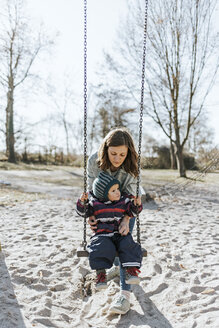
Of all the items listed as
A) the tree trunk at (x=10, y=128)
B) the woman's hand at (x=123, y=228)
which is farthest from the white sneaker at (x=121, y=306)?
the tree trunk at (x=10, y=128)

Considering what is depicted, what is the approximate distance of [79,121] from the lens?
71.8 ft

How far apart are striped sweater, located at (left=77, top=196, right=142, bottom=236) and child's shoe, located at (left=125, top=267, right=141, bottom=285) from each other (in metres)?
0.27

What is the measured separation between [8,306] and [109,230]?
92 cm

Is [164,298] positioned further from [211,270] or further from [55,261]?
[55,261]

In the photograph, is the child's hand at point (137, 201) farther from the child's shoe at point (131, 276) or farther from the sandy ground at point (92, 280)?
the sandy ground at point (92, 280)

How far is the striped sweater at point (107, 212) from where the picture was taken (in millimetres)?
1972

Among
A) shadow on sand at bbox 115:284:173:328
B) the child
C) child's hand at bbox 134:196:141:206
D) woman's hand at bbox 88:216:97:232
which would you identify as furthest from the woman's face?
shadow on sand at bbox 115:284:173:328

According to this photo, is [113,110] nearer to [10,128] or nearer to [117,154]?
[10,128]

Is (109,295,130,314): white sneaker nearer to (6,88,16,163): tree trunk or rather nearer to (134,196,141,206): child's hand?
(134,196,141,206): child's hand

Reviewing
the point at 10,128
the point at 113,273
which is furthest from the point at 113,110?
the point at 113,273

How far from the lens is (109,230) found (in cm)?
196

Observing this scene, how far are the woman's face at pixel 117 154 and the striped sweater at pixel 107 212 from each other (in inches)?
11.4

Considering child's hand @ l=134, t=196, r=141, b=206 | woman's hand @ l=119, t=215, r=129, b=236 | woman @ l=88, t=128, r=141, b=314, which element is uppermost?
woman @ l=88, t=128, r=141, b=314

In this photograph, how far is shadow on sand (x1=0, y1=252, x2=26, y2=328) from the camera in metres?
1.80
